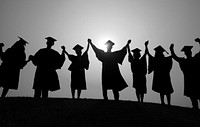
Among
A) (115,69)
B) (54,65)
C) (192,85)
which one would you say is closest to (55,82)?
(54,65)

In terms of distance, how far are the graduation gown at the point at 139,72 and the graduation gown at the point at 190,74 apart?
199 centimetres

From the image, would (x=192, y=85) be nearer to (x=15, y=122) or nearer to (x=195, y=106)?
(x=195, y=106)

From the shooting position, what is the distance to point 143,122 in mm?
5949

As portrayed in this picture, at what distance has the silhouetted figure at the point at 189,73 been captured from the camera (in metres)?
10.5

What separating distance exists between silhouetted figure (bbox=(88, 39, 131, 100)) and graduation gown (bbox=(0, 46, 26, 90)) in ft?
11.4

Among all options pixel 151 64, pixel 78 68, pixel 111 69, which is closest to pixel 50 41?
pixel 78 68

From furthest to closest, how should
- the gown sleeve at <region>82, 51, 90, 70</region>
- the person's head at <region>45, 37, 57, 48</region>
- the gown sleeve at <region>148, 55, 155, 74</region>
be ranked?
the gown sleeve at <region>82, 51, 90, 70</region> → the gown sleeve at <region>148, 55, 155, 74</region> → the person's head at <region>45, 37, 57, 48</region>

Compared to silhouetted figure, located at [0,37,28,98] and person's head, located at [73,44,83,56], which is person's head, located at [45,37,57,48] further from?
person's head, located at [73,44,83,56]

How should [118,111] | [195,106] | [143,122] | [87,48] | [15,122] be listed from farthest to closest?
1. [87,48]
2. [195,106]
3. [118,111]
4. [143,122]
5. [15,122]

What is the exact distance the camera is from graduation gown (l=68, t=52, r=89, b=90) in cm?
1220

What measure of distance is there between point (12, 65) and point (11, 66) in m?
0.07

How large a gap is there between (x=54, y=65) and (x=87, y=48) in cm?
216

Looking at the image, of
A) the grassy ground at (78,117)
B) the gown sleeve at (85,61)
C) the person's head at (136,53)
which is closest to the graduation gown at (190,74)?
the person's head at (136,53)

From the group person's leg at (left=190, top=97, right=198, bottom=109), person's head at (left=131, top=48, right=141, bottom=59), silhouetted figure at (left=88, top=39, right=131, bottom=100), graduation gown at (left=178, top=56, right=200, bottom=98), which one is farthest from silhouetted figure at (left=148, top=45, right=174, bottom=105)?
silhouetted figure at (left=88, top=39, right=131, bottom=100)
